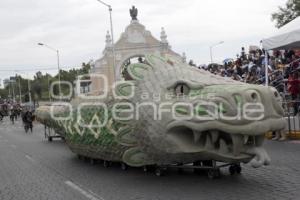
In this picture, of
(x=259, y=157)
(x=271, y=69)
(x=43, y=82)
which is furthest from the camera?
(x=43, y=82)

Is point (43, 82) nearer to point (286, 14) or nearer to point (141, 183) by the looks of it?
point (286, 14)

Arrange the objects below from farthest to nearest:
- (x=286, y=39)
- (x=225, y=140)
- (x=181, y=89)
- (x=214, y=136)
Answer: (x=286, y=39) < (x=181, y=89) < (x=225, y=140) < (x=214, y=136)

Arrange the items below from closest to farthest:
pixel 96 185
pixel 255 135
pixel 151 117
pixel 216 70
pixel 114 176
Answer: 1. pixel 255 135
2. pixel 151 117
3. pixel 96 185
4. pixel 114 176
5. pixel 216 70

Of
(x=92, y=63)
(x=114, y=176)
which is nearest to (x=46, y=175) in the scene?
(x=114, y=176)

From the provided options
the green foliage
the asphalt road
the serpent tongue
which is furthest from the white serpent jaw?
the green foliage

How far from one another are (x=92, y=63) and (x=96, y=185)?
4882 cm

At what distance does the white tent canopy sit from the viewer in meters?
15.8

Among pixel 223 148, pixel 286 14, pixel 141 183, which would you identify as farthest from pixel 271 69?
pixel 286 14

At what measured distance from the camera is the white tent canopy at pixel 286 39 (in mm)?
15820

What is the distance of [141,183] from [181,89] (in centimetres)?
191

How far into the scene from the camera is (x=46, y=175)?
1191cm

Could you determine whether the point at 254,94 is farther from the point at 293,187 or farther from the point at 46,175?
the point at 46,175

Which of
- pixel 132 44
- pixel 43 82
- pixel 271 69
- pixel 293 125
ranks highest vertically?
pixel 132 44

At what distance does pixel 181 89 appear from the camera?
9344 mm
